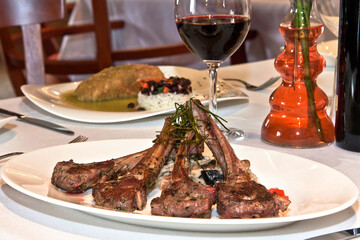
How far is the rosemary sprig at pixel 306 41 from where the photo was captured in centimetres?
106

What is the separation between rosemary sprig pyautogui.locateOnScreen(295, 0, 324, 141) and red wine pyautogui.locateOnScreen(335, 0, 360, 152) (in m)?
0.05

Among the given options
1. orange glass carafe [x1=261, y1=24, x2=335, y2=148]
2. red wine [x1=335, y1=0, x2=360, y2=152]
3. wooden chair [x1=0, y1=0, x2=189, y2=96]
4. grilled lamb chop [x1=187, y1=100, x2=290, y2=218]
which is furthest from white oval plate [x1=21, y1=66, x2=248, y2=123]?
wooden chair [x1=0, y1=0, x2=189, y2=96]

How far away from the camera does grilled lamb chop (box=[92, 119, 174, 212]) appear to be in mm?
744

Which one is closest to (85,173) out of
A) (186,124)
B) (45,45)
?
(186,124)

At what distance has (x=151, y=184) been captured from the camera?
823mm

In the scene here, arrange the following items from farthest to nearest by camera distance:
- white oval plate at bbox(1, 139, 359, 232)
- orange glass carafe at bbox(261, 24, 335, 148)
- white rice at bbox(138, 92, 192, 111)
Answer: white rice at bbox(138, 92, 192, 111), orange glass carafe at bbox(261, 24, 335, 148), white oval plate at bbox(1, 139, 359, 232)

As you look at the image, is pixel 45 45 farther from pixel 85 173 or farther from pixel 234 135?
pixel 85 173

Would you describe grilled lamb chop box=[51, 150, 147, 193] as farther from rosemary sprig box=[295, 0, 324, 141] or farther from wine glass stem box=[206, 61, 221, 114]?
rosemary sprig box=[295, 0, 324, 141]

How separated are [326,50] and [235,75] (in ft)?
1.16

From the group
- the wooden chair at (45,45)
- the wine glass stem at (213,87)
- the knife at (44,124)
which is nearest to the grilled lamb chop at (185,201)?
the wine glass stem at (213,87)

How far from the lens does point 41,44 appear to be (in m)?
2.64

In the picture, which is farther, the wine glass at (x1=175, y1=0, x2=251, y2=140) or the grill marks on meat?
the wine glass at (x1=175, y1=0, x2=251, y2=140)

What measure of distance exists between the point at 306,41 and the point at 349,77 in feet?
0.41

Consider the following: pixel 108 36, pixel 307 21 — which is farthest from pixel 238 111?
pixel 108 36
